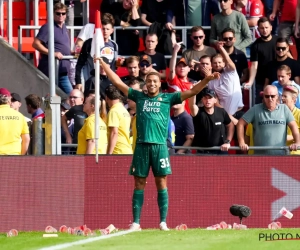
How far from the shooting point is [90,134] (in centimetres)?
1672

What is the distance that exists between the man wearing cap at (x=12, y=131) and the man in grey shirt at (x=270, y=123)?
333 cm

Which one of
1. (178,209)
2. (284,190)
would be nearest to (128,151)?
(178,209)

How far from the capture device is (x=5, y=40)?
2103 cm

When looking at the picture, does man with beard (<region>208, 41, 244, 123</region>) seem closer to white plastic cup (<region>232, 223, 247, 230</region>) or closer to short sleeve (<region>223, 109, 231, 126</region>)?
short sleeve (<region>223, 109, 231, 126</region>)

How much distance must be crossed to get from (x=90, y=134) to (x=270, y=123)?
2.76 m

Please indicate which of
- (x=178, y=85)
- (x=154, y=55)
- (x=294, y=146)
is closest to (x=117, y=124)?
(x=178, y=85)

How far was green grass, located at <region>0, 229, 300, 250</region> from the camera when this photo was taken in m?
12.1

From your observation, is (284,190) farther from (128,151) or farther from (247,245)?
(247,245)

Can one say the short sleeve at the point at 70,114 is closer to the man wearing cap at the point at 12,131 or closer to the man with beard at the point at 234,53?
the man wearing cap at the point at 12,131

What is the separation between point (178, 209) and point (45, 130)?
2.38 metres

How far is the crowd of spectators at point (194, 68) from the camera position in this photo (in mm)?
17047

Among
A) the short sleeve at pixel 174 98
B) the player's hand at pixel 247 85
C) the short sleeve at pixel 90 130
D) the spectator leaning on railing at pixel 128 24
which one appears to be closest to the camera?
the short sleeve at pixel 174 98

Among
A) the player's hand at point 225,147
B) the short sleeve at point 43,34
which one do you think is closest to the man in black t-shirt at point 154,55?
the short sleeve at point 43,34

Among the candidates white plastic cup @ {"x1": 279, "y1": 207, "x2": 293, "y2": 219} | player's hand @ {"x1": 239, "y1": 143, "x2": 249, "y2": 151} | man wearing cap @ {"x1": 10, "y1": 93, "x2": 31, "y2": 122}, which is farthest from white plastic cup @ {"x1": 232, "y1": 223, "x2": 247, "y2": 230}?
man wearing cap @ {"x1": 10, "y1": 93, "x2": 31, "y2": 122}
